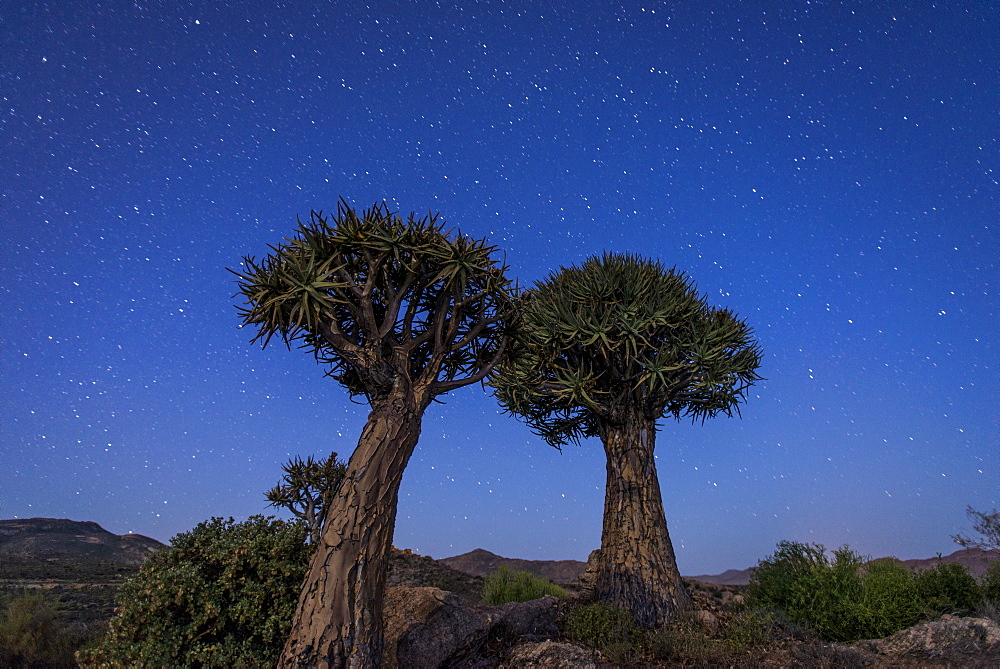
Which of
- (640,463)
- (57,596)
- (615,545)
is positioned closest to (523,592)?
(615,545)

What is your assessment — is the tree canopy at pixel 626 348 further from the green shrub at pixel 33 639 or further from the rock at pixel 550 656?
the green shrub at pixel 33 639

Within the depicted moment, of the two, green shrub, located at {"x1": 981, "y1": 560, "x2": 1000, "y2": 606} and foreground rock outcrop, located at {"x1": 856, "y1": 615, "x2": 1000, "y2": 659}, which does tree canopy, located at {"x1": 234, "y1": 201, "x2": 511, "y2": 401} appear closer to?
foreground rock outcrop, located at {"x1": 856, "y1": 615, "x2": 1000, "y2": 659}

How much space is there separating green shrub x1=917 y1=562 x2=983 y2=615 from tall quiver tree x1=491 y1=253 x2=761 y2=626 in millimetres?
4959

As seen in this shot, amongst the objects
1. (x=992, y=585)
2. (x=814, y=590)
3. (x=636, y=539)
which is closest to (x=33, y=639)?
(x=636, y=539)

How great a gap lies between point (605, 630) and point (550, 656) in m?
2.37

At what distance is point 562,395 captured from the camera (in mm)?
13312

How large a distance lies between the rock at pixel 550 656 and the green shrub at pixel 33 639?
25.6 feet

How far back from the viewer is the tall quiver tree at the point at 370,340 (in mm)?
6613

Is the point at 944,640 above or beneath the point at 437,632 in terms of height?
beneath

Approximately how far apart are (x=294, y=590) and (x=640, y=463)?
8.37m

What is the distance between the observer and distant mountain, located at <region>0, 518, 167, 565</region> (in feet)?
102

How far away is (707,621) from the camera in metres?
11.6

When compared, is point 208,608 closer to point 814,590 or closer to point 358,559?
point 358,559

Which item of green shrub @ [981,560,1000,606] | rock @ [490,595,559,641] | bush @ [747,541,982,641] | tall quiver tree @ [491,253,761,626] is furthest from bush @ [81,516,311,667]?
green shrub @ [981,560,1000,606]
